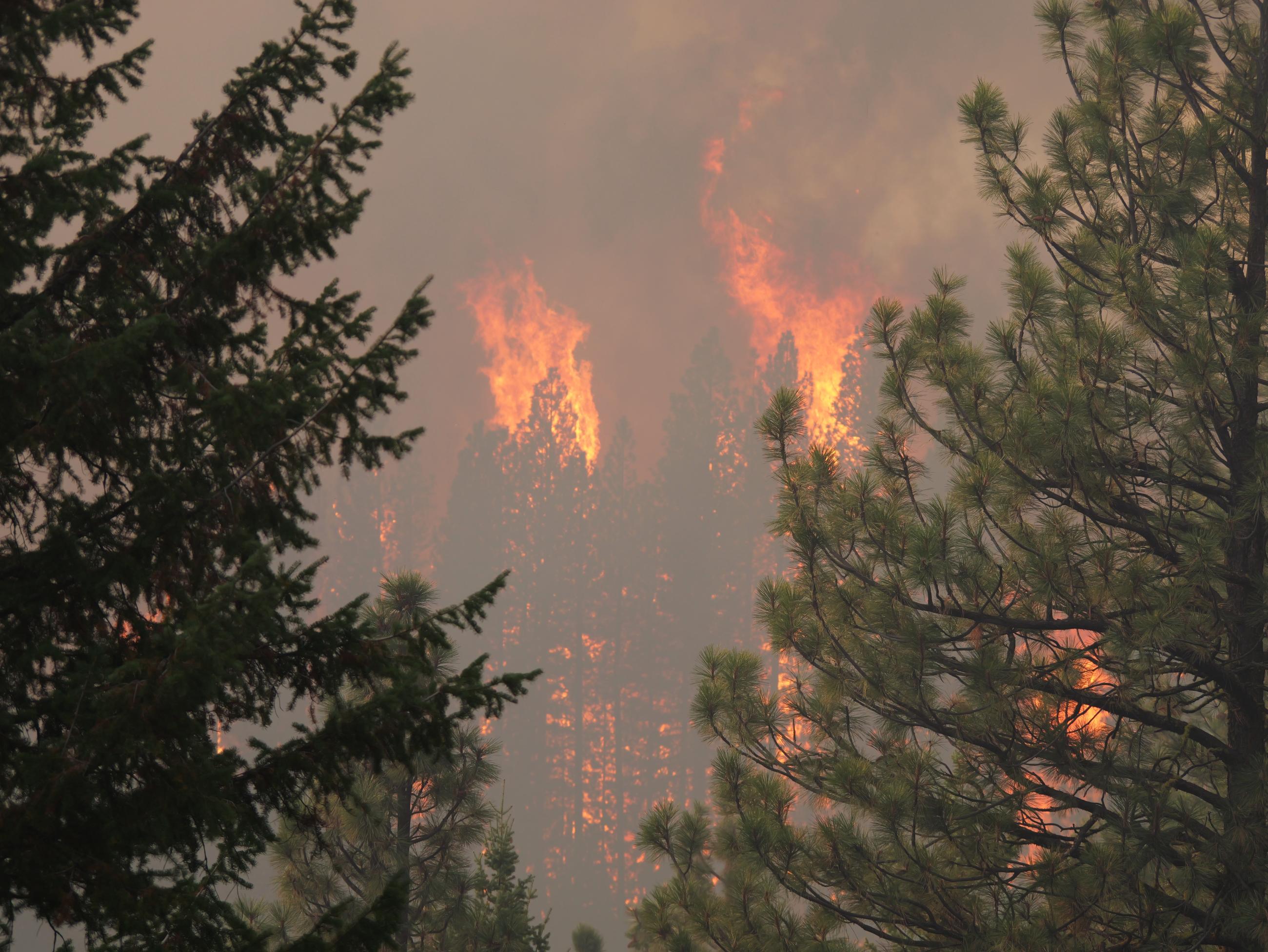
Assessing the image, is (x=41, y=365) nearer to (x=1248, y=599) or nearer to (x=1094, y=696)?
(x=1094, y=696)

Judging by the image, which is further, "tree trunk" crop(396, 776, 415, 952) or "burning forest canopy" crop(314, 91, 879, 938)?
"burning forest canopy" crop(314, 91, 879, 938)

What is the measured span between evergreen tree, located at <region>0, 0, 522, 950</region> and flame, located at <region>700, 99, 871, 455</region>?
130ft

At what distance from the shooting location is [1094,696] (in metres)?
5.08

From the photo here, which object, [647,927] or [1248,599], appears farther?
[647,927]

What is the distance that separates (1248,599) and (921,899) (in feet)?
8.05

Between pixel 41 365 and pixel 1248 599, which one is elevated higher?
pixel 1248 599

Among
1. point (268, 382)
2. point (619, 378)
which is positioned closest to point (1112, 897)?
point (268, 382)

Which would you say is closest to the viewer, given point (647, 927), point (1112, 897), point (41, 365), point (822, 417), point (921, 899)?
point (41, 365)

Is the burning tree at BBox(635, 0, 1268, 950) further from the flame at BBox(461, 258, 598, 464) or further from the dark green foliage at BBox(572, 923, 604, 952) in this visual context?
the flame at BBox(461, 258, 598, 464)

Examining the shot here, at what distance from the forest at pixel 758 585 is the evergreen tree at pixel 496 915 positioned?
42 mm

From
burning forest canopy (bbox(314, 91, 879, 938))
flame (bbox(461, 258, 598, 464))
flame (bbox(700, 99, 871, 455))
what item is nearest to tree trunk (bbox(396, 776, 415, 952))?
burning forest canopy (bbox(314, 91, 879, 938))

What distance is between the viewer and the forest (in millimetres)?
2199

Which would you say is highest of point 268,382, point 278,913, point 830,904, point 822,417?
point 822,417

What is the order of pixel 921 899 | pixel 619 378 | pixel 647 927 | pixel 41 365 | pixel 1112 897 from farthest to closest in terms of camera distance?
pixel 619 378 < pixel 647 927 < pixel 921 899 < pixel 1112 897 < pixel 41 365
